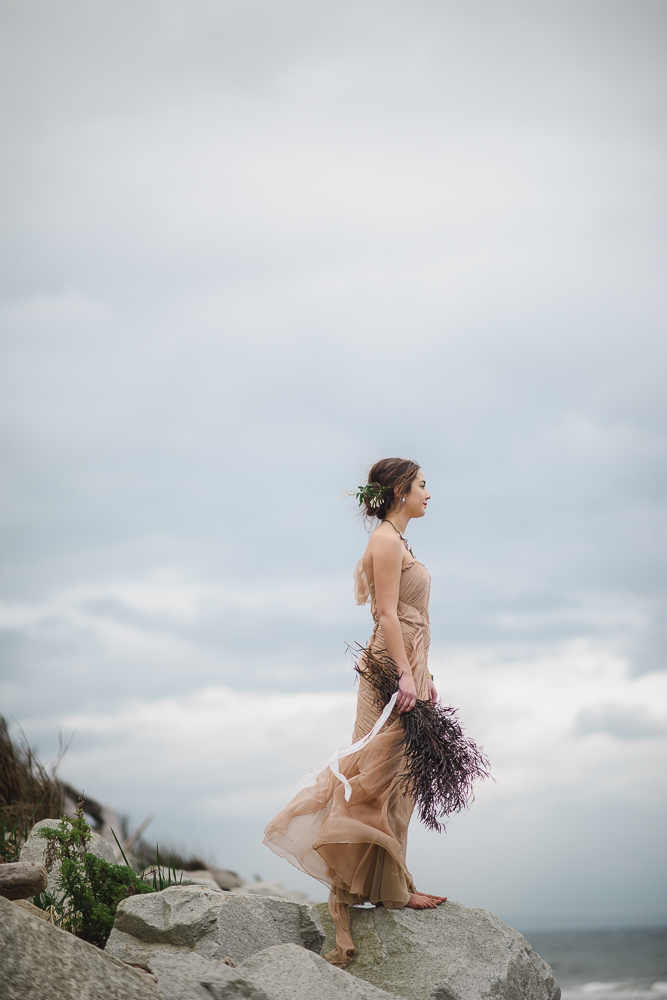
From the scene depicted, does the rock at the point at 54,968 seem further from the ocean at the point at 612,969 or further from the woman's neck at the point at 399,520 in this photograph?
the ocean at the point at 612,969

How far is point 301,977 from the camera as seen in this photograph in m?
4.18

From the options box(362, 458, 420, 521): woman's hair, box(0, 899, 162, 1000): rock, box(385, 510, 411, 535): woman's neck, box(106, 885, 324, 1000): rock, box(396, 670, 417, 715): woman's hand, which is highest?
box(362, 458, 420, 521): woman's hair

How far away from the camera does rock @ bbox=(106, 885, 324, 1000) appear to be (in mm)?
5070

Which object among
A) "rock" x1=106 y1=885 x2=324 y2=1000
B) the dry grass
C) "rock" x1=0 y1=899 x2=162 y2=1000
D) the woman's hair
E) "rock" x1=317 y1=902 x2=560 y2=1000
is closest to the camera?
"rock" x1=0 y1=899 x2=162 y2=1000

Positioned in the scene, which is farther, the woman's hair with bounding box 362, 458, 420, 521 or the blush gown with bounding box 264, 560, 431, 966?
the woman's hair with bounding box 362, 458, 420, 521

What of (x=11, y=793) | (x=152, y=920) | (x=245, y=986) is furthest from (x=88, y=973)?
(x=11, y=793)

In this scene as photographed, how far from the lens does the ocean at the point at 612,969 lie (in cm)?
2245

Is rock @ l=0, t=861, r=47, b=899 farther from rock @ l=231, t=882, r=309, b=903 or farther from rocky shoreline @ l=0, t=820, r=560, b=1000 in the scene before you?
rock @ l=231, t=882, r=309, b=903

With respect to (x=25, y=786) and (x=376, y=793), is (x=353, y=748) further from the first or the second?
(x=25, y=786)

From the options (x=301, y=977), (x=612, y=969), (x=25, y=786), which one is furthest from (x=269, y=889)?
(x=612, y=969)

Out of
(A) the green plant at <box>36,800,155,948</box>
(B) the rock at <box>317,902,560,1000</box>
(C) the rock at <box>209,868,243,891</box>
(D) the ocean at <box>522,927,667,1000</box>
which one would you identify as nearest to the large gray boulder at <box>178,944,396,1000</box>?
(B) the rock at <box>317,902,560,1000</box>

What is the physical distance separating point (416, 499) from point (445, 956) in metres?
3.05

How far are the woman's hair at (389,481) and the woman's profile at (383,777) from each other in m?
0.26

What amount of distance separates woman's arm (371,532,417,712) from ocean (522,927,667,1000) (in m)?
12.8
